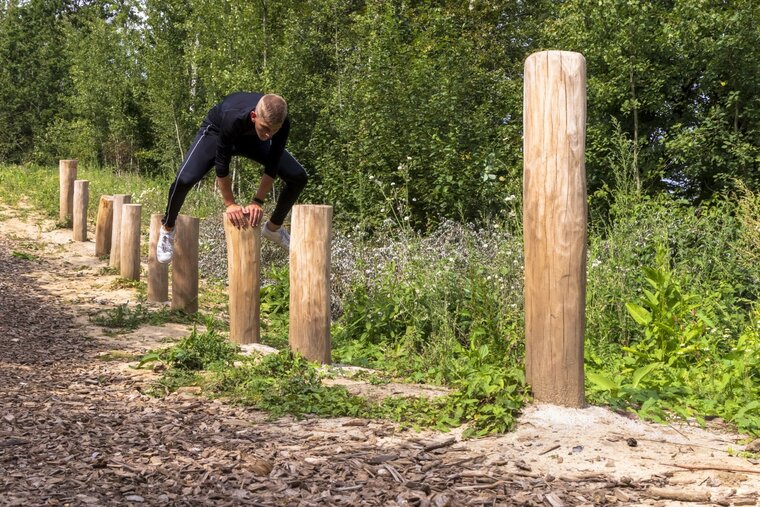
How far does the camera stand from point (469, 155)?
12.7 meters

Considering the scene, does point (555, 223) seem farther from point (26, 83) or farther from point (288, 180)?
point (26, 83)

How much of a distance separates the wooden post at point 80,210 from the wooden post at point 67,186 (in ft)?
2.52

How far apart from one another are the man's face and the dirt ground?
2.13 metres

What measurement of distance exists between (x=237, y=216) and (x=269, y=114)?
0.82m

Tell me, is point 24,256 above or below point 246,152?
below

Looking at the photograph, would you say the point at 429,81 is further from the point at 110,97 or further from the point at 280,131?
the point at 110,97

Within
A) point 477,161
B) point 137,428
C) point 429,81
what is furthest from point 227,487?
point 429,81

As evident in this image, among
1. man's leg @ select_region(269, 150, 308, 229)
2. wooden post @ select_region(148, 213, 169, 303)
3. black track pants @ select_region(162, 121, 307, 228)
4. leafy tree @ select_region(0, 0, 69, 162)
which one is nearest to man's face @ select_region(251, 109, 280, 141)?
black track pants @ select_region(162, 121, 307, 228)

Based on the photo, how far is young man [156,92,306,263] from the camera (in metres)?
5.97

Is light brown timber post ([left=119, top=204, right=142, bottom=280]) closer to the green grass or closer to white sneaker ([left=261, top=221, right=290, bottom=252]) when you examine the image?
the green grass

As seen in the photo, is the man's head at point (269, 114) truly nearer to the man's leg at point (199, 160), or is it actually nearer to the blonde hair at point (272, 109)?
the blonde hair at point (272, 109)

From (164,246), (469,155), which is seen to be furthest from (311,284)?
(469,155)

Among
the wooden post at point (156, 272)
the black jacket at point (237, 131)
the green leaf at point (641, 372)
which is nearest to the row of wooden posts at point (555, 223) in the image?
the green leaf at point (641, 372)

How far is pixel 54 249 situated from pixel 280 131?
280 inches
